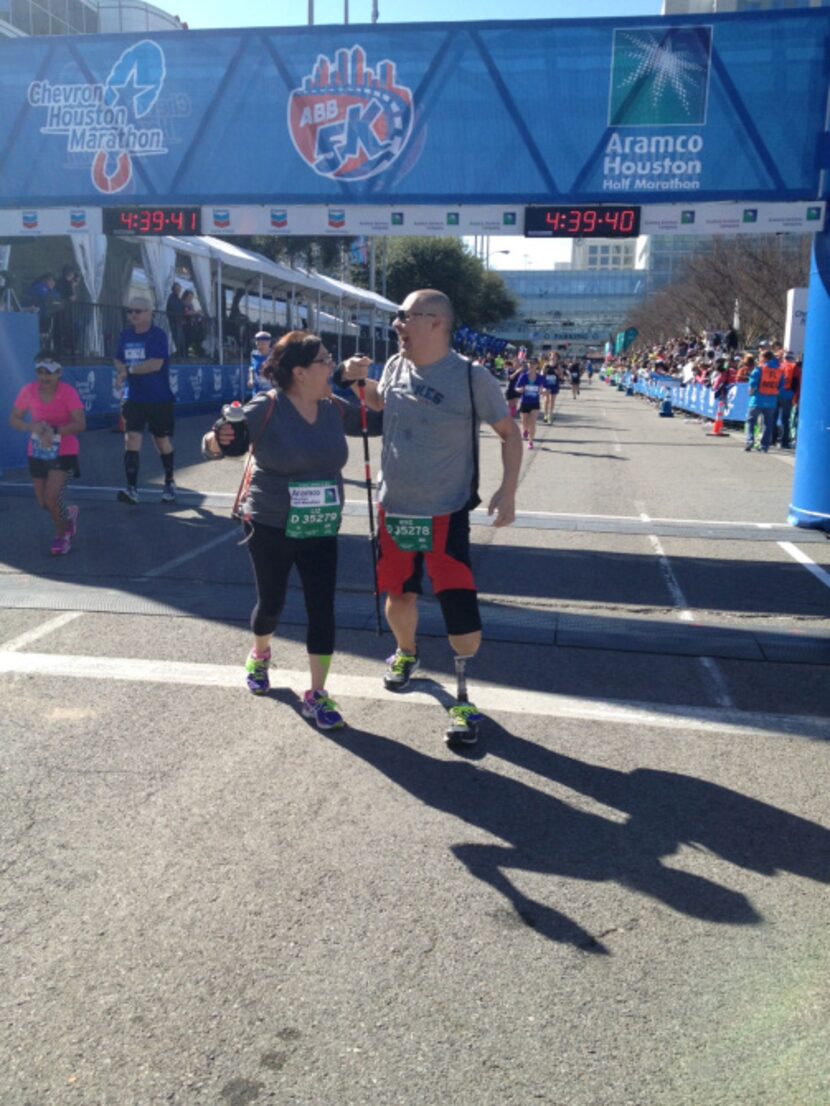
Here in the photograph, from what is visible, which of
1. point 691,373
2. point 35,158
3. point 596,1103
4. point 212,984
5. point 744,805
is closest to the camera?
point 596,1103

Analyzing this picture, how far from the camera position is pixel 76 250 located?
2319cm

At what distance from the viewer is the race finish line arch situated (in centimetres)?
1027

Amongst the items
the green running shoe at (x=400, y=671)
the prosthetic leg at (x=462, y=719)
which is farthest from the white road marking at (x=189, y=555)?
the prosthetic leg at (x=462, y=719)

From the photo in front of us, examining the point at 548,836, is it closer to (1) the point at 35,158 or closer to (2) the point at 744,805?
(2) the point at 744,805

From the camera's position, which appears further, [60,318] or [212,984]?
[60,318]

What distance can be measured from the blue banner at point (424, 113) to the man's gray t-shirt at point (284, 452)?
7.27 m

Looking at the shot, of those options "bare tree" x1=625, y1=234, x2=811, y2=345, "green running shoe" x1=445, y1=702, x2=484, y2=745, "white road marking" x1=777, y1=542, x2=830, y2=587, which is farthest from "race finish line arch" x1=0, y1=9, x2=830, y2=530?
"bare tree" x1=625, y1=234, x2=811, y2=345

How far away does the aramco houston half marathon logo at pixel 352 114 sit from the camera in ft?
36.4

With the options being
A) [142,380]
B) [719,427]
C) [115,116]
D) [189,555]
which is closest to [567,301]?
[719,427]

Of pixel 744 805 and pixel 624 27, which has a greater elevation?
pixel 624 27

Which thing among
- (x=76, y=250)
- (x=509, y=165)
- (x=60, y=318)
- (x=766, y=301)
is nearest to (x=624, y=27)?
(x=509, y=165)

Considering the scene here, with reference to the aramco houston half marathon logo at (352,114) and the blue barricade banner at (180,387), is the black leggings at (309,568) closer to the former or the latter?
the aramco houston half marathon logo at (352,114)

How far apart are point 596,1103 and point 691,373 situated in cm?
3415

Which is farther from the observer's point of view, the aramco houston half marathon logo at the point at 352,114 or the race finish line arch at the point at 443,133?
the aramco houston half marathon logo at the point at 352,114
